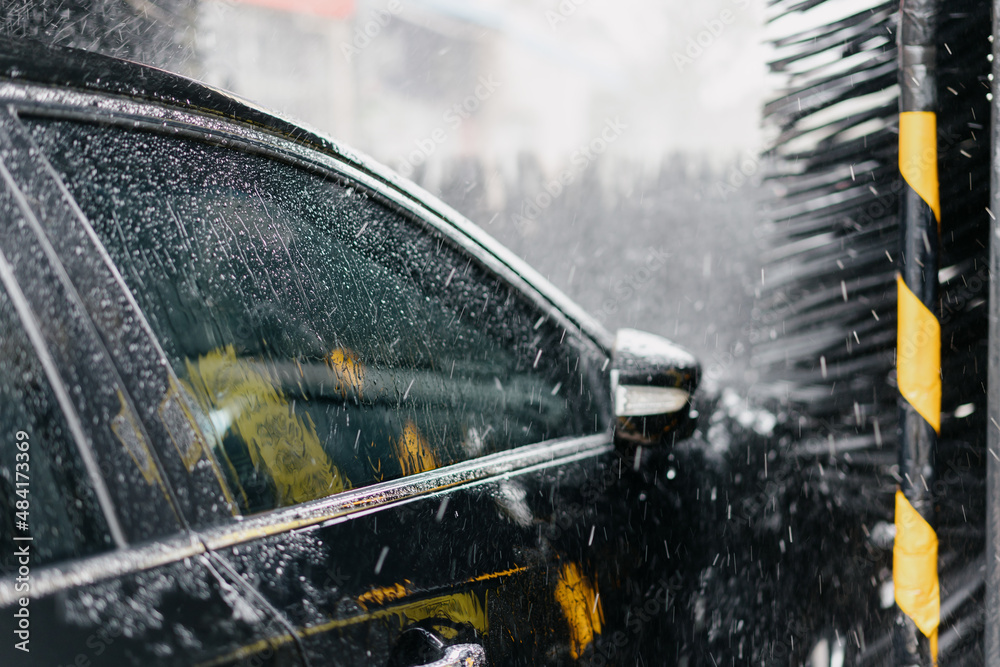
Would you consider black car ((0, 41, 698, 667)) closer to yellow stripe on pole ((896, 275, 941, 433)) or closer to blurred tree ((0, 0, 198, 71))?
yellow stripe on pole ((896, 275, 941, 433))

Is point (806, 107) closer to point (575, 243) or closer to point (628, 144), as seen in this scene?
point (575, 243)

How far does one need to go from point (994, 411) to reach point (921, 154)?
25.6 inches

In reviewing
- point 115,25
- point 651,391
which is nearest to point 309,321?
point 651,391

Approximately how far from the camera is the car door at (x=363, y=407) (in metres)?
0.97

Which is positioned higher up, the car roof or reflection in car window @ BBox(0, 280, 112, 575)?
the car roof

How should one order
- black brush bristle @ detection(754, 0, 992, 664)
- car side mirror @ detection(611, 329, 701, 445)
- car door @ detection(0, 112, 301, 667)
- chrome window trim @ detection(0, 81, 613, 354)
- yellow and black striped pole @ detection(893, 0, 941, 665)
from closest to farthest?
car door @ detection(0, 112, 301, 667) < chrome window trim @ detection(0, 81, 613, 354) < car side mirror @ detection(611, 329, 701, 445) < yellow and black striped pole @ detection(893, 0, 941, 665) < black brush bristle @ detection(754, 0, 992, 664)

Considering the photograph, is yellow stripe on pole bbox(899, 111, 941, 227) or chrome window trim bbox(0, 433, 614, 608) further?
yellow stripe on pole bbox(899, 111, 941, 227)

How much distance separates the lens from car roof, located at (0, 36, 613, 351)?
96 centimetres

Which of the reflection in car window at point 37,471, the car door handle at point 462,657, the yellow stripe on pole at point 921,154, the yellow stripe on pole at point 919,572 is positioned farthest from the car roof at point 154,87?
the yellow stripe on pole at point 919,572

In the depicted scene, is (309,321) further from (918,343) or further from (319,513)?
(918,343)

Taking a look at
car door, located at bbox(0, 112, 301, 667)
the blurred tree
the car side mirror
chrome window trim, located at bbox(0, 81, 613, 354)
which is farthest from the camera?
the blurred tree

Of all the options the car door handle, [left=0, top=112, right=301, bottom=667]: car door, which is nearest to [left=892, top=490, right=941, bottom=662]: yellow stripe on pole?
the car door handle

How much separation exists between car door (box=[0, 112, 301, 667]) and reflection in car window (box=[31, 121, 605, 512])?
0.32 feet

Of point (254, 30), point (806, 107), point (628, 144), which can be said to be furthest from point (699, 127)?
point (806, 107)
